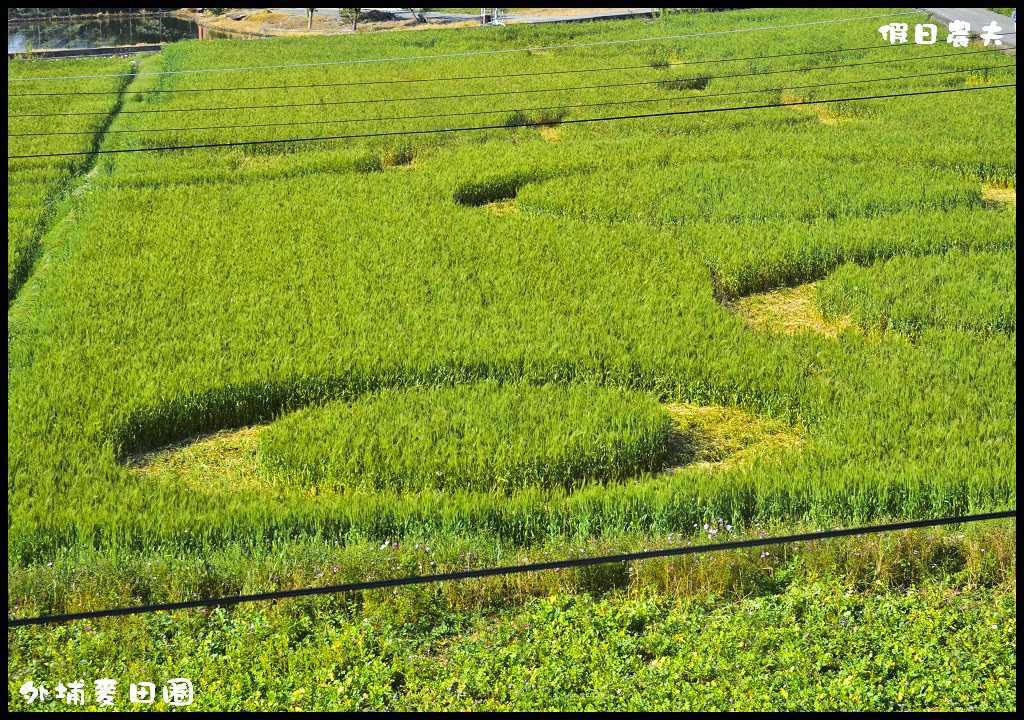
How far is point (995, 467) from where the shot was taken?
5.07 meters

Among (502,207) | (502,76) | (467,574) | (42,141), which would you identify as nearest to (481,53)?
(502,76)

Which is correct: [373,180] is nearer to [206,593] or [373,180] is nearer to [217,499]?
[217,499]

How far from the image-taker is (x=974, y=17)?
21.4m

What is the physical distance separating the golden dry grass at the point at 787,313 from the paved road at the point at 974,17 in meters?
14.1

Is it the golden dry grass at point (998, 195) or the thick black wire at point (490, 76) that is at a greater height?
the thick black wire at point (490, 76)

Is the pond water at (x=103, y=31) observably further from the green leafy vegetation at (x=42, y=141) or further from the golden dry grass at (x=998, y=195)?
the golden dry grass at (x=998, y=195)

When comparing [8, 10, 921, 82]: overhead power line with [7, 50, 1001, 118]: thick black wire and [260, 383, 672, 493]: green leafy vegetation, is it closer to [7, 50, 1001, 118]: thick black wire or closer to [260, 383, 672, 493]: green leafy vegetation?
[7, 50, 1001, 118]: thick black wire

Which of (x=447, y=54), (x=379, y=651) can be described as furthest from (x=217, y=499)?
(x=447, y=54)

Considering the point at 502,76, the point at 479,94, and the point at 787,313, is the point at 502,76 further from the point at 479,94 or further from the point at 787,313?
the point at 787,313

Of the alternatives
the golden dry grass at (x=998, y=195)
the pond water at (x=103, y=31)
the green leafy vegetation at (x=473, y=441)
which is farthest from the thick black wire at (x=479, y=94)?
the pond water at (x=103, y=31)

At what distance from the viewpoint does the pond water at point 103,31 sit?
29375 millimetres

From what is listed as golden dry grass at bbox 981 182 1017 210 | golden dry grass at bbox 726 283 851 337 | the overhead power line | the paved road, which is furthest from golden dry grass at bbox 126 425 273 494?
the paved road

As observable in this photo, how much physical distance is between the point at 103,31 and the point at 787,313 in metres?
30.4

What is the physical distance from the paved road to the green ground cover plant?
672cm
